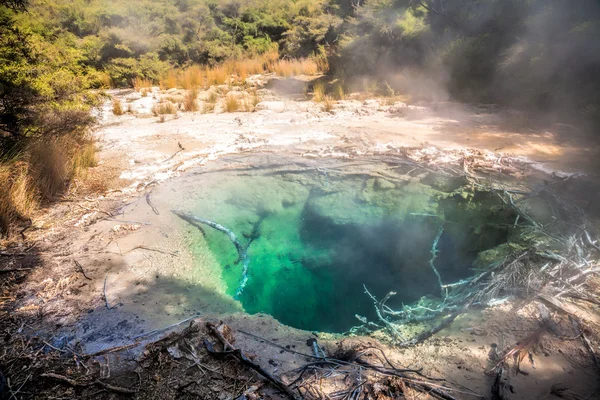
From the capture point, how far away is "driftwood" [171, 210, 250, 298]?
11.6 ft

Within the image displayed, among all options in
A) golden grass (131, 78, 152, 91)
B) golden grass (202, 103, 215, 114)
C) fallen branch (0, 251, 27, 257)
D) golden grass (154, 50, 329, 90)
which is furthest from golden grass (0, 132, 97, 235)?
golden grass (131, 78, 152, 91)

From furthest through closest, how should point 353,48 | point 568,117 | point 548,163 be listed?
point 353,48, point 568,117, point 548,163

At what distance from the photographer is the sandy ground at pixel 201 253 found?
7.16 feet

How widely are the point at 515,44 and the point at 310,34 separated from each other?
859cm

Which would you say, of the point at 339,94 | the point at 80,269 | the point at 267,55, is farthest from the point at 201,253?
the point at 267,55

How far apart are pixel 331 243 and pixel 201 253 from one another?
69.5 inches

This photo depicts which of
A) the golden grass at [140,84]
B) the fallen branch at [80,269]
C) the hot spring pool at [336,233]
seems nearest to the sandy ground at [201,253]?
the fallen branch at [80,269]

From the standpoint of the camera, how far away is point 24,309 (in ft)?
8.16

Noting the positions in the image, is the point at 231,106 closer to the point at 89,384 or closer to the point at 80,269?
the point at 80,269

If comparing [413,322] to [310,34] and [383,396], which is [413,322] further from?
[310,34]

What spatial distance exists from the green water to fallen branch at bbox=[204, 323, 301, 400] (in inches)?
44.3

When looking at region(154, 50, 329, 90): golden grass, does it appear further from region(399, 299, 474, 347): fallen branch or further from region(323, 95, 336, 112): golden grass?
region(399, 299, 474, 347): fallen branch

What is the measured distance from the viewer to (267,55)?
16.3 m

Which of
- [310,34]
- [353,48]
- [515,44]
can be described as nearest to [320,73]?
[310,34]
